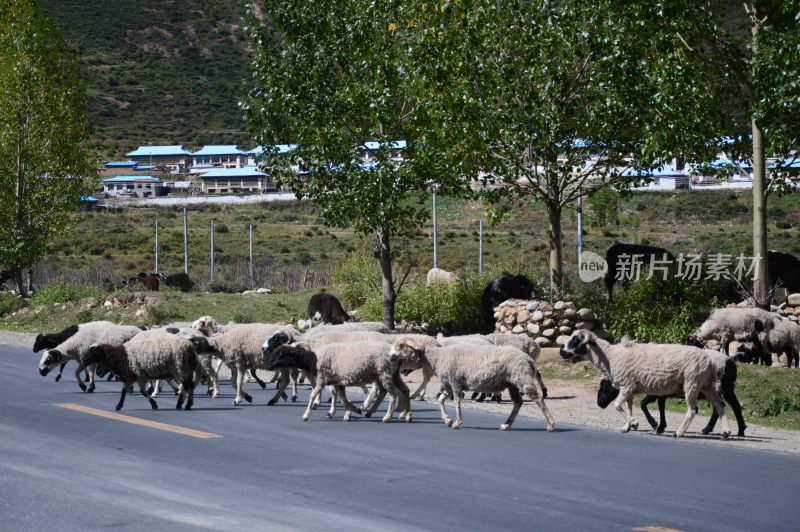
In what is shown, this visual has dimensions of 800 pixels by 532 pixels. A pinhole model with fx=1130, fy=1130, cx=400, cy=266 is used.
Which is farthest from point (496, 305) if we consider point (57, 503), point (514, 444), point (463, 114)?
point (57, 503)

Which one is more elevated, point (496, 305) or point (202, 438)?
point (496, 305)

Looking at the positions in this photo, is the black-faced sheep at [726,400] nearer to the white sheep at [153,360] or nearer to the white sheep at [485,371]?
the white sheep at [485,371]

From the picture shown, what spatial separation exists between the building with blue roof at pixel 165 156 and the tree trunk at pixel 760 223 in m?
90.3

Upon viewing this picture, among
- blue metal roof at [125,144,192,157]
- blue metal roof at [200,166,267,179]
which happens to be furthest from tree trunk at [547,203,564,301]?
blue metal roof at [125,144,192,157]

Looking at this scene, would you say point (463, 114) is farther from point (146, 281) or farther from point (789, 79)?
point (146, 281)

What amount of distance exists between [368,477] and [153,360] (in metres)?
6.03

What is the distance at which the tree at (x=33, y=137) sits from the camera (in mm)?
39250

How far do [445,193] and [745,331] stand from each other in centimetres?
835

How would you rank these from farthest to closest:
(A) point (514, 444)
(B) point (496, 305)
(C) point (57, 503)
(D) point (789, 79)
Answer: (B) point (496, 305), (D) point (789, 79), (A) point (514, 444), (C) point (57, 503)

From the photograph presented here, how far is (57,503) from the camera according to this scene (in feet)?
31.7

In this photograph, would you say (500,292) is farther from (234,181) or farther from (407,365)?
(234,181)

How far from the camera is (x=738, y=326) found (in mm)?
19625

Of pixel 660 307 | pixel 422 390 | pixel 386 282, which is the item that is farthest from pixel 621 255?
pixel 422 390

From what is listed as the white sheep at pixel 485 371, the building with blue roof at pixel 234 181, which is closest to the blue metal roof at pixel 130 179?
the building with blue roof at pixel 234 181
